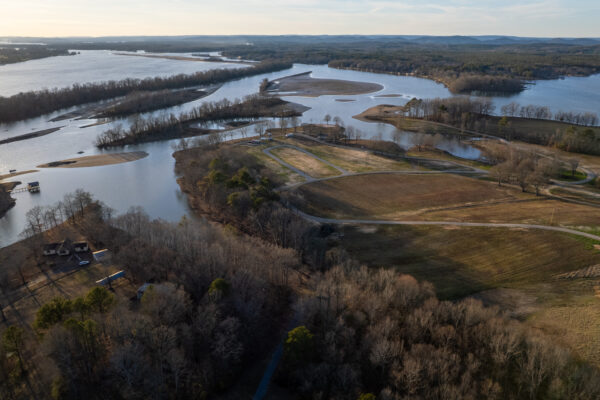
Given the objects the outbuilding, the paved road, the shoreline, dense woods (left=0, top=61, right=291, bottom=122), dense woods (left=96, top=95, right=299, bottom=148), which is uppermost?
dense woods (left=0, top=61, right=291, bottom=122)

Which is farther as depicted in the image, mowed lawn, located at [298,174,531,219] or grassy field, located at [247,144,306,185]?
grassy field, located at [247,144,306,185]

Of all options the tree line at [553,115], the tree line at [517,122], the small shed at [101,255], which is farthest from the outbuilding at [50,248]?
the tree line at [553,115]

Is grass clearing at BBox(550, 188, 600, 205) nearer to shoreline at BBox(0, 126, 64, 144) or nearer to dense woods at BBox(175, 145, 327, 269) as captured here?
dense woods at BBox(175, 145, 327, 269)

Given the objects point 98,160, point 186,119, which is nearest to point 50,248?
point 98,160

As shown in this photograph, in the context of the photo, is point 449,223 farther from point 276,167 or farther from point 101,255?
point 101,255

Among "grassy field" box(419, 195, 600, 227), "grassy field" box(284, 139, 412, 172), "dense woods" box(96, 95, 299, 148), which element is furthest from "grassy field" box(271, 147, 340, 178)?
"dense woods" box(96, 95, 299, 148)
